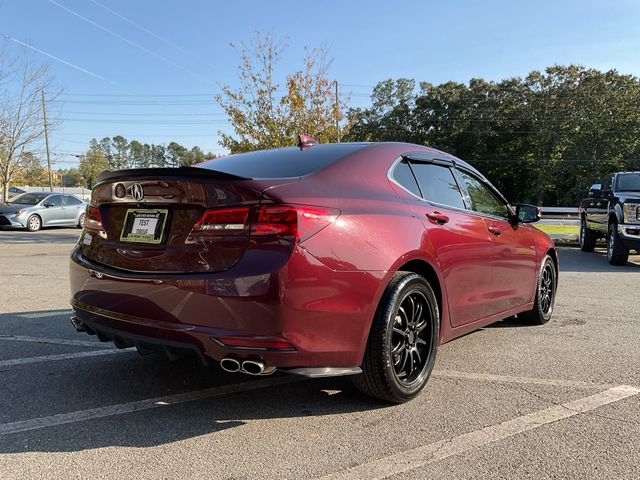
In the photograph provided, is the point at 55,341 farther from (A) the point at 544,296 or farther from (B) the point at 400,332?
(A) the point at 544,296

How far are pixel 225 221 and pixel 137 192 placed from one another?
68cm

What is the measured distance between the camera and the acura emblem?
3.02 meters

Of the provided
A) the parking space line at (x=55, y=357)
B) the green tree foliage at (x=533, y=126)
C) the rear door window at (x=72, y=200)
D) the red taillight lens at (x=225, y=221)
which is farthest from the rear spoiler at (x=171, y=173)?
the green tree foliage at (x=533, y=126)

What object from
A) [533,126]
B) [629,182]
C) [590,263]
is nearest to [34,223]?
[590,263]

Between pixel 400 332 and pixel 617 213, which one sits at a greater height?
pixel 617 213

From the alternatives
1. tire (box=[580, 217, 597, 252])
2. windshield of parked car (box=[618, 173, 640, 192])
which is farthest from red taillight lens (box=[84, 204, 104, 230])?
tire (box=[580, 217, 597, 252])

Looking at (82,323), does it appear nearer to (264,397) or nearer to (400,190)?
(264,397)

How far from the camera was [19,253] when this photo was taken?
11.5m

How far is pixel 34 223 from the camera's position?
749 inches

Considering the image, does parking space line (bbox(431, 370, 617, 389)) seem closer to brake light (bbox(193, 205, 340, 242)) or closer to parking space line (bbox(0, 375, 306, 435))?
parking space line (bbox(0, 375, 306, 435))

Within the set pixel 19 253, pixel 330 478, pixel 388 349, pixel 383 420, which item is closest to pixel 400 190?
pixel 388 349

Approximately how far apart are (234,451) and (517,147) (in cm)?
5926

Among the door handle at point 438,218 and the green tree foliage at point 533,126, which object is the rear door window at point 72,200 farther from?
the green tree foliage at point 533,126

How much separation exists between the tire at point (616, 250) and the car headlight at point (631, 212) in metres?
0.37
